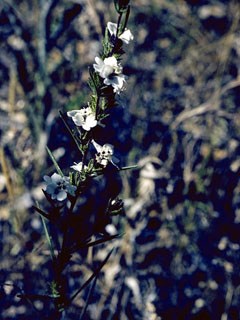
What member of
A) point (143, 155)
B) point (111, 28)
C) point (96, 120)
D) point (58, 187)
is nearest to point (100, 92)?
point (96, 120)

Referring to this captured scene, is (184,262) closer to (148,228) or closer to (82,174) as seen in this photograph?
(148,228)

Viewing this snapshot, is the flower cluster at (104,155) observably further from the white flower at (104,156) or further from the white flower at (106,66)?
the white flower at (106,66)

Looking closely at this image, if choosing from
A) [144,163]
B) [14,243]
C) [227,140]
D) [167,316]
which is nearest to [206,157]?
[227,140]

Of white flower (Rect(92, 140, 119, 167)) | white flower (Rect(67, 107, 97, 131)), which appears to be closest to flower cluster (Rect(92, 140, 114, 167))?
white flower (Rect(92, 140, 119, 167))

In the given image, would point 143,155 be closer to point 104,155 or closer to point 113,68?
point 104,155

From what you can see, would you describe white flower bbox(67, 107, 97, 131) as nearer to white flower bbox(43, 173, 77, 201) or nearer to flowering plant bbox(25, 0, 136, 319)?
flowering plant bbox(25, 0, 136, 319)

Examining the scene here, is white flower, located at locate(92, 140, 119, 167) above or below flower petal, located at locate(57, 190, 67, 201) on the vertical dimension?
above
